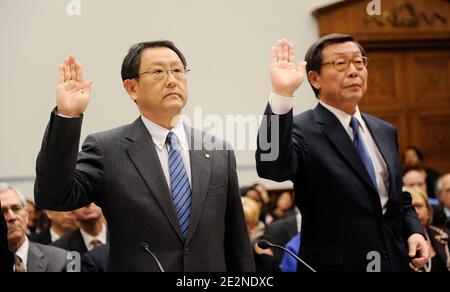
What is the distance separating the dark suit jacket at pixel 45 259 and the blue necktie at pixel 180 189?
1208 millimetres

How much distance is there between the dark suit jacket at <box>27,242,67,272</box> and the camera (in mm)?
2949

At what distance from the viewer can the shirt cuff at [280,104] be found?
1.90 metres

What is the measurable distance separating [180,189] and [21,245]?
4.21ft

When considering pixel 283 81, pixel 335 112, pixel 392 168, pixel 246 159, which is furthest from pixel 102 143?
pixel 246 159

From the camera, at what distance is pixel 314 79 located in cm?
221

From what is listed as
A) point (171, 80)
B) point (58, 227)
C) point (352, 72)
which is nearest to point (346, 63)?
point (352, 72)

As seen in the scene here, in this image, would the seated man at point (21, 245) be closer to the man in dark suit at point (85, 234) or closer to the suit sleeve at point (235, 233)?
the man in dark suit at point (85, 234)

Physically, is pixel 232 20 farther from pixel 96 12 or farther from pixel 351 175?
pixel 351 175

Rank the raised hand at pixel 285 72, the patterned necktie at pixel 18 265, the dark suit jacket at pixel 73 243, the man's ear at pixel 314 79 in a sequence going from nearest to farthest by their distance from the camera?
the raised hand at pixel 285 72 < the man's ear at pixel 314 79 < the patterned necktie at pixel 18 265 < the dark suit jacket at pixel 73 243

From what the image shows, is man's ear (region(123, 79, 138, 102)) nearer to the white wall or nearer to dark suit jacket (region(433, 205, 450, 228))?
the white wall

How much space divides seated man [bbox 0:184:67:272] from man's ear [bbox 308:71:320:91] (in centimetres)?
137

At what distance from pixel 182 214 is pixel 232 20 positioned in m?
0.79

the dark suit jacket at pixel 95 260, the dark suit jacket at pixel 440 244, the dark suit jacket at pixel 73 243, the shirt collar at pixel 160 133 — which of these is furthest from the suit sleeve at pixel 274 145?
the dark suit jacket at pixel 73 243

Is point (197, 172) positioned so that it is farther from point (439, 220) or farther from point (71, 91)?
point (439, 220)
